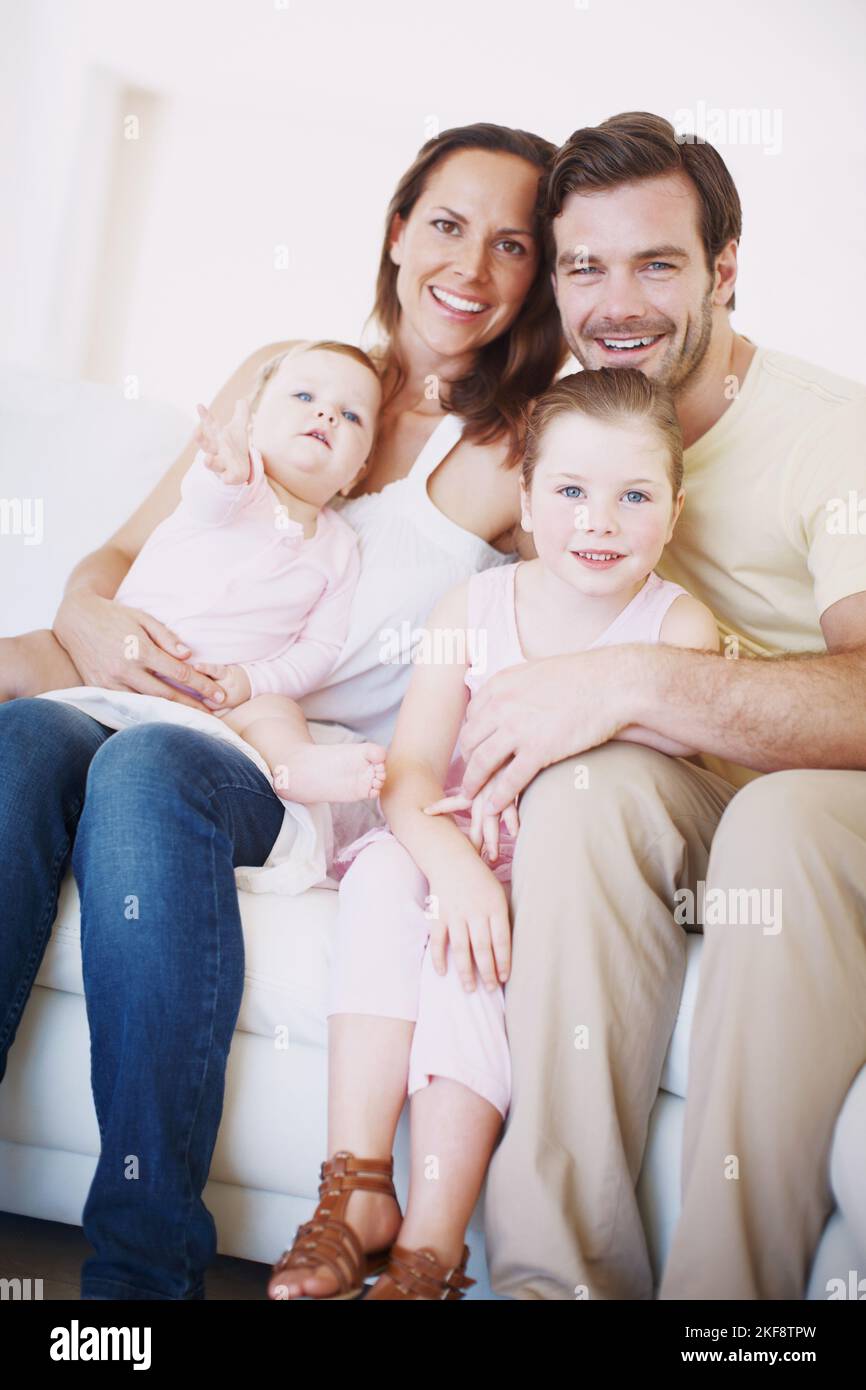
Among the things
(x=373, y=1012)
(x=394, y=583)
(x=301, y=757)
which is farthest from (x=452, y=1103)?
(x=394, y=583)

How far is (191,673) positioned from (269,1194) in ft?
2.17

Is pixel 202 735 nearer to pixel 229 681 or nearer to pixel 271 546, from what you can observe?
pixel 229 681

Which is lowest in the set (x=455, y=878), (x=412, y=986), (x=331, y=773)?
(x=412, y=986)

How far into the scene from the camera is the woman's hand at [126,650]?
1.62m

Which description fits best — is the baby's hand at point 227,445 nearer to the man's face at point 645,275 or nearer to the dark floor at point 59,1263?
the man's face at point 645,275

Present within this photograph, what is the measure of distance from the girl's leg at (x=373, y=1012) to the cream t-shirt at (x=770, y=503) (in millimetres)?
527

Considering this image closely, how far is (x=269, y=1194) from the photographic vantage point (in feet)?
4.39

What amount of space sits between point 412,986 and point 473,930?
9cm

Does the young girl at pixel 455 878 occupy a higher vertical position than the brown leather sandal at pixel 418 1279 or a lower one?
higher

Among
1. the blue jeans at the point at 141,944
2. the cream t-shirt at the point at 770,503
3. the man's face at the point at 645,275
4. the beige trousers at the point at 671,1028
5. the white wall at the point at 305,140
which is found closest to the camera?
the beige trousers at the point at 671,1028

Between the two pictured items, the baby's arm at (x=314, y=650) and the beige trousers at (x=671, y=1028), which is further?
the baby's arm at (x=314, y=650)

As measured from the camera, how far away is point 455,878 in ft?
4.23

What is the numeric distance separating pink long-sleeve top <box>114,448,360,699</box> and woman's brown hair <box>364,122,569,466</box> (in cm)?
33

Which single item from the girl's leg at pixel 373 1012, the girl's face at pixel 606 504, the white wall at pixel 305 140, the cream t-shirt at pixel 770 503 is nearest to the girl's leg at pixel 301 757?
the girl's leg at pixel 373 1012
